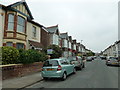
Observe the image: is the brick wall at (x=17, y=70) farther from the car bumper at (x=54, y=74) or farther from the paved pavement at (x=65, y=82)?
the car bumper at (x=54, y=74)

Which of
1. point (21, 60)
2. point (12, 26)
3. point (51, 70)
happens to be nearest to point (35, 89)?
point (51, 70)

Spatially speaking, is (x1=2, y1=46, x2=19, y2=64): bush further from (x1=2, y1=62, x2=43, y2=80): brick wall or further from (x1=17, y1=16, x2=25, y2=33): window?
(x1=17, y1=16, x2=25, y2=33): window

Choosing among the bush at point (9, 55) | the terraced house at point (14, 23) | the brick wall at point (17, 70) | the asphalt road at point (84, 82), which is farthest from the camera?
the terraced house at point (14, 23)

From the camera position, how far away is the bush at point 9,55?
29.7 ft

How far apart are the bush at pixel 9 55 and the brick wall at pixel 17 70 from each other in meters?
0.64

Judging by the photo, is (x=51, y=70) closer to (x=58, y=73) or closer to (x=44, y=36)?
(x=58, y=73)

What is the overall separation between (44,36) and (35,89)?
56.3 ft

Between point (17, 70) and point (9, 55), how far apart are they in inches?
57.7

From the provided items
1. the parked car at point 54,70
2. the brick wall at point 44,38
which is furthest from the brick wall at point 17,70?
the brick wall at point 44,38

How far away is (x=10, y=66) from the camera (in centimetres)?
905

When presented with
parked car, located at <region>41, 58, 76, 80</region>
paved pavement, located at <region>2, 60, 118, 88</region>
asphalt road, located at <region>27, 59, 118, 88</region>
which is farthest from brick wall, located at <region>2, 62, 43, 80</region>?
asphalt road, located at <region>27, 59, 118, 88</region>

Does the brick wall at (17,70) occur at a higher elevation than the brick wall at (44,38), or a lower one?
lower

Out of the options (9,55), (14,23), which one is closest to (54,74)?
(9,55)

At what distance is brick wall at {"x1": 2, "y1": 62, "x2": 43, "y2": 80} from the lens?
862cm
